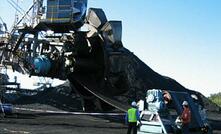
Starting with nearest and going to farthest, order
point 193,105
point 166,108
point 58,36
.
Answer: point 166,108
point 193,105
point 58,36

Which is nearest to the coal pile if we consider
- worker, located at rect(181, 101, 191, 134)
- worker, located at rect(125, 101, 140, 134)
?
worker, located at rect(125, 101, 140, 134)

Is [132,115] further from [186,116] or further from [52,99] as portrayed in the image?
[52,99]

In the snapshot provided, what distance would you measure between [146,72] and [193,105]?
25.4 m

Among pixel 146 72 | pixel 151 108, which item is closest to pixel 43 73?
pixel 151 108

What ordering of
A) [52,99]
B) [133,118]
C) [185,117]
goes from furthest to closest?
1. [52,99]
2. [133,118]
3. [185,117]

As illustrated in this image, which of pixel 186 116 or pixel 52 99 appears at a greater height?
pixel 186 116

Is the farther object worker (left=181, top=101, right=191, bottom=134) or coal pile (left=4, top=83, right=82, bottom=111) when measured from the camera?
coal pile (left=4, top=83, right=82, bottom=111)

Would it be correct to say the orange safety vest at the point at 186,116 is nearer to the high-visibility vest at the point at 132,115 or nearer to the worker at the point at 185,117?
the worker at the point at 185,117

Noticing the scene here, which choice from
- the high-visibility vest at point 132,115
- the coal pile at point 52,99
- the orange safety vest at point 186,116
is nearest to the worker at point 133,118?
the high-visibility vest at point 132,115

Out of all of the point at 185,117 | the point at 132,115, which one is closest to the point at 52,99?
the point at 132,115

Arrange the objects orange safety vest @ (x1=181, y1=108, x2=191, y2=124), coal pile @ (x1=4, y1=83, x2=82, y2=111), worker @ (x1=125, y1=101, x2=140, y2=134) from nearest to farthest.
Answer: orange safety vest @ (x1=181, y1=108, x2=191, y2=124) < worker @ (x1=125, y1=101, x2=140, y2=134) < coal pile @ (x1=4, y1=83, x2=82, y2=111)

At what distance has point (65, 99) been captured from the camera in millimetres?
34469

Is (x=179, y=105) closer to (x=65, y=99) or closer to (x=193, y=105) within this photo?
(x=193, y=105)

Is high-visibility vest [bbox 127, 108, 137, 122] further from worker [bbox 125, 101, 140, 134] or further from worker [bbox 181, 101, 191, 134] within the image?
worker [bbox 181, 101, 191, 134]
